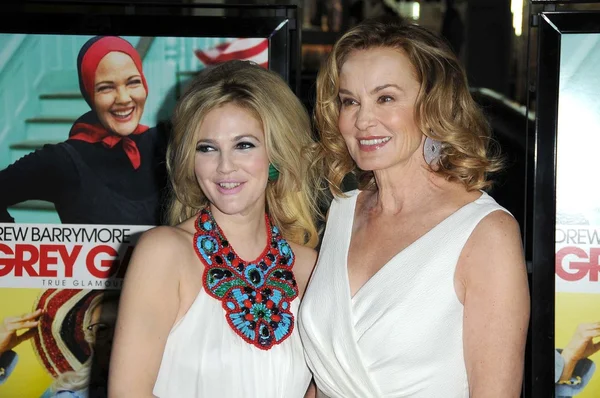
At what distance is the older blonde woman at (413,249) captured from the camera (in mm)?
2311

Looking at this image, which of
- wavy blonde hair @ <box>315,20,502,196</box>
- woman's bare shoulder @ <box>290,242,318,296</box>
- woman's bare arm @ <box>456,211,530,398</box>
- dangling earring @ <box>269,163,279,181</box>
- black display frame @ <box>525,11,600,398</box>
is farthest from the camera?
black display frame @ <box>525,11,600,398</box>

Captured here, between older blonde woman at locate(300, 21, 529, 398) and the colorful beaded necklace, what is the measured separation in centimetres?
8

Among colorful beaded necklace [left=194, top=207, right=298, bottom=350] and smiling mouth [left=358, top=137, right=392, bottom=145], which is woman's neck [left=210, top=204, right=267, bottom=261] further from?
smiling mouth [left=358, top=137, right=392, bottom=145]

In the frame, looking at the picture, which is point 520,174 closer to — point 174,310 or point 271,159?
point 271,159

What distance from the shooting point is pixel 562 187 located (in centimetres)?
315

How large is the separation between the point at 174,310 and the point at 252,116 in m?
0.58

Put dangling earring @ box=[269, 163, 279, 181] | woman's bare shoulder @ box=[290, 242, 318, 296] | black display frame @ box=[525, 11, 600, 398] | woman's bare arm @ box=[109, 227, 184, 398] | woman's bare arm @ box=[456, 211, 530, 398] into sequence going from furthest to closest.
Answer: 1. black display frame @ box=[525, 11, 600, 398]
2. woman's bare shoulder @ box=[290, 242, 318, 296]
3. dangling earring @ box=[269, 163, 279, 181]
4. woman's bare arm @ box=[109, 227, 184, 398]
5. woman's bare arm @ box=[456, 211, 530, 398]

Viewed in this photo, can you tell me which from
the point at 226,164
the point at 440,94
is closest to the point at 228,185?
the point at 226,164

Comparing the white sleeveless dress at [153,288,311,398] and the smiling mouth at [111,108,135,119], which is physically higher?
the smiling mouth at [111,108,135,119]

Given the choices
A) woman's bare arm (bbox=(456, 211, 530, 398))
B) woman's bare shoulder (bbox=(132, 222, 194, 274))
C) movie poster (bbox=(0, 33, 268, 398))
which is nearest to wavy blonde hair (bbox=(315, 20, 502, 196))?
woman's bare arm (bbox=(456, 211, 530, 398))

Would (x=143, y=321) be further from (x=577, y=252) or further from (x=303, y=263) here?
(x=577, y=252)

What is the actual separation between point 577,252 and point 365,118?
3.46 feet

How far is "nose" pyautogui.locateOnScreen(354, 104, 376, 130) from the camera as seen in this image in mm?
2539

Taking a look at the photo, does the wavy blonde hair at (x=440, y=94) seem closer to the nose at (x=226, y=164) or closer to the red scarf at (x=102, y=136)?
the nose at (x=226, y=164)
